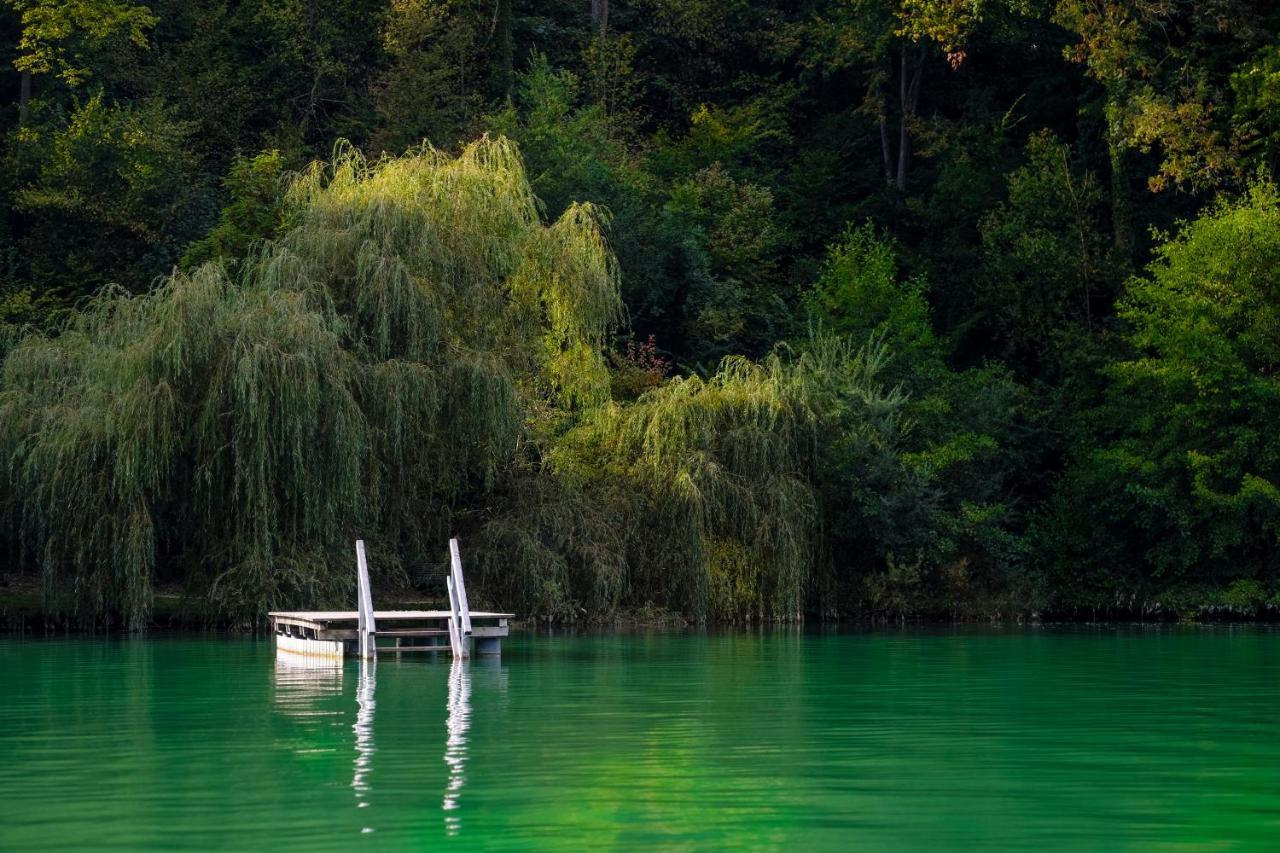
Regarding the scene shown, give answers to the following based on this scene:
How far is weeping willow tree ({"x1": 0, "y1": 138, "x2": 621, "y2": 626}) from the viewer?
108 feet

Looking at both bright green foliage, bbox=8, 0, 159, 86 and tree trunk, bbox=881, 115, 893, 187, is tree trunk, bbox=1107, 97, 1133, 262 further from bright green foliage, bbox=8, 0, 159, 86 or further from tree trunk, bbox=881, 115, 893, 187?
bright green foliage, bbox=8, 0, 159, 86

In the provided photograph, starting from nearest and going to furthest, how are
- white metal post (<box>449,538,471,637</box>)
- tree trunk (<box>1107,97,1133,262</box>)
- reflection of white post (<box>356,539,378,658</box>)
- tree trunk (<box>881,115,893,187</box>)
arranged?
1. reflection of white post (<box>356,539,378,658</box>)
2. white metal post (<box>449,538,471,637</box>)
3. tree trunk (<box>1107,97,1133,262</box>)
4. tree trunk (<box>881,115,893,187</box>)

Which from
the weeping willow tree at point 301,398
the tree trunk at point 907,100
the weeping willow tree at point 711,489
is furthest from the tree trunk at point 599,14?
the weeping willow tree at point 301,398

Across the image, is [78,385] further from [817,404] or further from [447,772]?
[447,772]

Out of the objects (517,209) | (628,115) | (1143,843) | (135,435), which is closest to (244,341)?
(135,435)

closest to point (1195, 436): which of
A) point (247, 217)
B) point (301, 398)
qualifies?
point (247, 217)

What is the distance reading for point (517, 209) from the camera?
39031 millimetres

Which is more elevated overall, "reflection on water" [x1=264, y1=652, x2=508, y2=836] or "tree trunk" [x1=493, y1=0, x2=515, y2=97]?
"tree trunk" [x1=493, y1=0, x2=515, y2=97]

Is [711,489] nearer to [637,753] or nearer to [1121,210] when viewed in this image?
[1121,210]

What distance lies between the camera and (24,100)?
2133 inches

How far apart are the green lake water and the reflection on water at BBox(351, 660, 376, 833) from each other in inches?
2.2

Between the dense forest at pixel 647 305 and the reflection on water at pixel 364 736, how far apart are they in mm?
8996

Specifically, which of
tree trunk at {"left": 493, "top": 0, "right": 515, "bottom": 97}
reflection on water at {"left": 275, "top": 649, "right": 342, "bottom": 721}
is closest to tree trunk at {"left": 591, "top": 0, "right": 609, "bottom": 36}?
tree trunk at {"left": 493, "top": 0, "right": 515, "bottom": 97}

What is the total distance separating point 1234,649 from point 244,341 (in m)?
17.1
